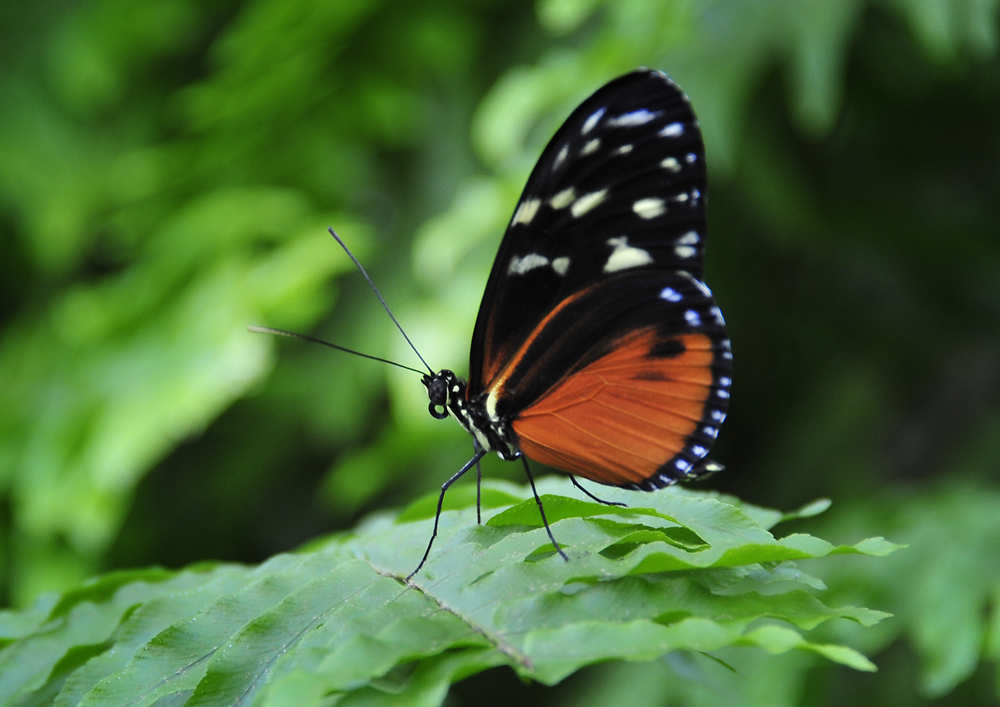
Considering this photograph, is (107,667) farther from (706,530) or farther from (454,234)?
(454,234)

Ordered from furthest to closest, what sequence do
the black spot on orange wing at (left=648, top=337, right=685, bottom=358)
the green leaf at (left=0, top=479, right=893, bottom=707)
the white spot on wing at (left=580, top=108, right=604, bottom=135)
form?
the black spot on orange wing at (left=648, top=337, right=685, bottom=358), the white spot on wing at (left=580, top=108, right=604, bottom=135), the green leaf at (left=0, top=479, right=893, bottom=707)

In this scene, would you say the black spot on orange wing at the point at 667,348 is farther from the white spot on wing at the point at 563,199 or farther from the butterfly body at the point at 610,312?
the white spot on wing at the point at 563,199

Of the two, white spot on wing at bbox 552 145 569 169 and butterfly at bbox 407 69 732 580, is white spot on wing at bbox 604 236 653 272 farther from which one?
white spot on wing at bbox 552 145 569 169

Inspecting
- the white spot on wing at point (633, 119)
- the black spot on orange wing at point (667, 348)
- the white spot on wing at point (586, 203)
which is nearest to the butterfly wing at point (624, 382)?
the black spot on orange wing at point (667, 348)

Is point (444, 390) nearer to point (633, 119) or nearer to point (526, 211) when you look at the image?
point (526, 211)

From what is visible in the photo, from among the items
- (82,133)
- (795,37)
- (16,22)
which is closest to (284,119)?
(82,133)

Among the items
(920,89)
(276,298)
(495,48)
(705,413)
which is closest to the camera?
(705,413)

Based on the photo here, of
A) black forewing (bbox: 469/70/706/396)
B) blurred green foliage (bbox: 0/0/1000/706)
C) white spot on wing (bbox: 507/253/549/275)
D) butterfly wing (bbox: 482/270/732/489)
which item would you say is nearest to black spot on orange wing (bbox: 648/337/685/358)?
butterfly wing (bbox: 482/270/732/489)
